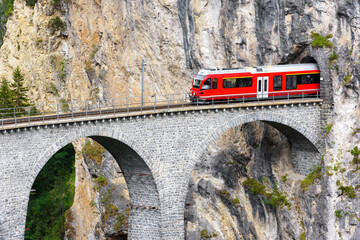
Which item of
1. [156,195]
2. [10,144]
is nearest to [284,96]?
[156,195]

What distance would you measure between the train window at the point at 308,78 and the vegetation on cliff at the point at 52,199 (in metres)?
29.4

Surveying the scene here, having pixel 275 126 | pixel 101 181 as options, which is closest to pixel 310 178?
pixel 275 126

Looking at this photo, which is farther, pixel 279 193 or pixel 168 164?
pixel 279 193

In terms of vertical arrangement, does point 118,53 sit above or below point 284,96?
above

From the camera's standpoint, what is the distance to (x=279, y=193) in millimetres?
42312

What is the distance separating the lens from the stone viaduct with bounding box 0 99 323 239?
32875mm

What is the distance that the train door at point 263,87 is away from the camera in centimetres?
4034

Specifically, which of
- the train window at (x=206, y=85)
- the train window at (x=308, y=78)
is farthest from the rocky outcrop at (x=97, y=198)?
the train window at (x=308, y=78)

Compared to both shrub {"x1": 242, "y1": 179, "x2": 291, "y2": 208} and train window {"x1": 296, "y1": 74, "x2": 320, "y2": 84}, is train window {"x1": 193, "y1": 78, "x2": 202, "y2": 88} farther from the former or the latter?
shrub {"x1": 242, "y1": 179, "x2": 291, "y2": 208}

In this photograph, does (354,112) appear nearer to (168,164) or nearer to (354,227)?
(354,227)

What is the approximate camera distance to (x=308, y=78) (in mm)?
41406

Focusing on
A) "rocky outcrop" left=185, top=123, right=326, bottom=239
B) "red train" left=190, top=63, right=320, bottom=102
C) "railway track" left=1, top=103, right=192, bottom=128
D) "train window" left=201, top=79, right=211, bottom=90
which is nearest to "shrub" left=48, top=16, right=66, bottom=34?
"red train" left=190, top=63, right=320, bottom=102

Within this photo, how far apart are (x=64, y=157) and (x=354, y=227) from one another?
38088mm

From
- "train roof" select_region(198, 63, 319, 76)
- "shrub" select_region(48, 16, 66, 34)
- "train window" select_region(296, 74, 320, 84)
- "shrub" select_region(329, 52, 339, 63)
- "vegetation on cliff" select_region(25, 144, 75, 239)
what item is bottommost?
"vegetation on cliff" select_region(25, 144, 75, 239)
